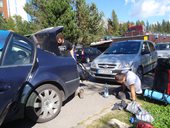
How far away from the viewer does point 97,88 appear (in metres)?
7.39

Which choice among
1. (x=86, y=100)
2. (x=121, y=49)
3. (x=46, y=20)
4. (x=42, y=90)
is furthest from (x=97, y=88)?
(x=46, y=20)

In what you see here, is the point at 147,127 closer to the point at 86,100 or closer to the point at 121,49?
the point at 86,100

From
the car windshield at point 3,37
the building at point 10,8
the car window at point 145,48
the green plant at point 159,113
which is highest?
the building at point 10,8

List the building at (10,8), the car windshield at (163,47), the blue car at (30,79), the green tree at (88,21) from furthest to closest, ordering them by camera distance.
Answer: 1. the building at (10,8)
2. the green tree at (88,21)
3. the car windshield at (163,47)
4. the blue car at (30,79)

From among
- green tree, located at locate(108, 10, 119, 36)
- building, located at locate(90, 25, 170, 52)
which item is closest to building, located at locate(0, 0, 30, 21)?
green tree, located at locate(108, 10, 119, 36)

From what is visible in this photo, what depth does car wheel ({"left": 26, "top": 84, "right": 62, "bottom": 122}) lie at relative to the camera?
420 centimetres

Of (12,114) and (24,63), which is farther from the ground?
(24,63)

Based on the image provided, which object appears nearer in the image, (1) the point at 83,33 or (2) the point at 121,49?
(2) the point at 121,49

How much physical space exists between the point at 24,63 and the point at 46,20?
17.8 meters

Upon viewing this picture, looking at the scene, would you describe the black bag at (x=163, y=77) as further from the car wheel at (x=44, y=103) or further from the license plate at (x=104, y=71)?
the car wheel at (x=44, y=103)

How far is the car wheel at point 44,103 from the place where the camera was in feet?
13.8

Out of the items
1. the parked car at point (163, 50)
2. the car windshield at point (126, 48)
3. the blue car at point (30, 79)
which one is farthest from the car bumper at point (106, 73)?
the parked car at point (163, 50)

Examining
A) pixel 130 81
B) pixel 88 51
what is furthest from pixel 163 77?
pixel 88 51

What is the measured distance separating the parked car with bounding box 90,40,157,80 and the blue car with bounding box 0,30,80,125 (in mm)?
2714
